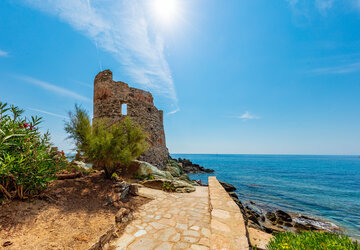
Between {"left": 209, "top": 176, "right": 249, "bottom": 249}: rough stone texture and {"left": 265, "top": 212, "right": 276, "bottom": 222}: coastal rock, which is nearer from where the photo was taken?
{"left": 209, "top": 176, "right": 249, "bottom": 249}: rough stone texture

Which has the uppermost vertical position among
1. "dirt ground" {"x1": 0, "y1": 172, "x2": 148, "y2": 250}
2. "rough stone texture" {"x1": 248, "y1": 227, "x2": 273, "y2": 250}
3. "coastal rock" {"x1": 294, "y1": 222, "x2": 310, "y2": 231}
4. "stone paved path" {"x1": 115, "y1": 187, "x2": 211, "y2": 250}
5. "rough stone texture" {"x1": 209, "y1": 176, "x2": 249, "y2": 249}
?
"dirt ground" {"x1": 0, "y1": 172, "x2": 148, "y2": 250}

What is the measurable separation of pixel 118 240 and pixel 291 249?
306cm

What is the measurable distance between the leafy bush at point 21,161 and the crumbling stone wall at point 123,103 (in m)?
5.89

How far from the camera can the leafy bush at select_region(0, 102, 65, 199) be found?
322 centimetres

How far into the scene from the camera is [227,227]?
3.12 m

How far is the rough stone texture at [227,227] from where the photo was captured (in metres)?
2.59

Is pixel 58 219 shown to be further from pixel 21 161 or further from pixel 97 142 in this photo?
pixel 97 142

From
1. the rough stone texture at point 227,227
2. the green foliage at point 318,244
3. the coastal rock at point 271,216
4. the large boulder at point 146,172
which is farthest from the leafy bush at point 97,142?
the coastal rock at point 271,216

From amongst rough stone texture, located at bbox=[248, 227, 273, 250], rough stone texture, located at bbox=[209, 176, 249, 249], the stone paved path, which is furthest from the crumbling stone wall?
rough stone texture, located at bbox=[248, 227, 273, 250]

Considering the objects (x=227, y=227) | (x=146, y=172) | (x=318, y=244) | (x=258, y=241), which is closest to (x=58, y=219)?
(x=227, y=227)

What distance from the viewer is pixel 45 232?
8.93ft

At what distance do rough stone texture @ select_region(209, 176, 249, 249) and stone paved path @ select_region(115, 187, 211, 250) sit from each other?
264mm

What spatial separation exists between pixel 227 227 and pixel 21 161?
4435 mm

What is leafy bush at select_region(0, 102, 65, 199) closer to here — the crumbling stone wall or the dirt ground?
the dirt ground
